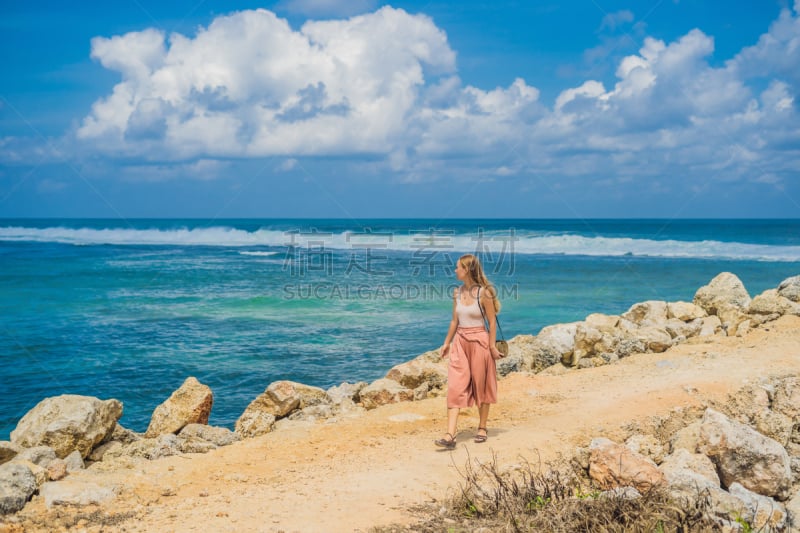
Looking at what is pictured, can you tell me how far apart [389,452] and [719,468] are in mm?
2869

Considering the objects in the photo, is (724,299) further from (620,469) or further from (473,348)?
(620,469)

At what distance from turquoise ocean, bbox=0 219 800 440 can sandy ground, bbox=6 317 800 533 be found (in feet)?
11.7

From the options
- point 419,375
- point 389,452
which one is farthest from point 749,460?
point 419,375

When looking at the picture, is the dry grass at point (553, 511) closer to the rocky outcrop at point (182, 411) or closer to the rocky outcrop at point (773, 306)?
the rocky outcrop at point (182, 411)

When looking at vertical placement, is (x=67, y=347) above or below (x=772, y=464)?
below

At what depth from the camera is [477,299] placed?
6215mm

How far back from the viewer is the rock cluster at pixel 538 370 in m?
5.01

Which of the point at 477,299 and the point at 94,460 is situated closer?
the point at 477,299

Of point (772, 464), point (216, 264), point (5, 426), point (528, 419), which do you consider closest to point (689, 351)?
point (528, 419)

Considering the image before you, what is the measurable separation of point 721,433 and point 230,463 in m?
4.33

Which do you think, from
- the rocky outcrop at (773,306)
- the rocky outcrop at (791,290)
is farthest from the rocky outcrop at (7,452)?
the rocky outcrop at (791,290)

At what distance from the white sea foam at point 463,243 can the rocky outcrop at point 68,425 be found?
35712mm

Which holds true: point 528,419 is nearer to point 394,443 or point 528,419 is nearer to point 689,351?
point 394,443

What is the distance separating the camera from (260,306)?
19.8 metres
